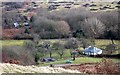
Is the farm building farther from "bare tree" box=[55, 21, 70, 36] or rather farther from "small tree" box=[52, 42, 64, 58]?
"bare tree" box=[55, 21, 70, 36]

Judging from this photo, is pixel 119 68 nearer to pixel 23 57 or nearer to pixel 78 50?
pixel 23 57

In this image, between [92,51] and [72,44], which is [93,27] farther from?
[92,51]

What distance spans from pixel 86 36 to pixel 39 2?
216 inches

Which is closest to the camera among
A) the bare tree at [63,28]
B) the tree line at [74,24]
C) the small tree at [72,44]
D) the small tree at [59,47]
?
the small tree at [59,47]

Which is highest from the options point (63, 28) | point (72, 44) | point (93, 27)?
point (93, 27)

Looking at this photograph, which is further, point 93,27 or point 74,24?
point 74,24

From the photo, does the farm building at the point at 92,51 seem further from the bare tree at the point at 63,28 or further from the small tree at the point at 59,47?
the bare tree at the point at 63,28

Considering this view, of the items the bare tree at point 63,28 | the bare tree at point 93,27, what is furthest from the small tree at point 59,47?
the bare tree at point 93,27

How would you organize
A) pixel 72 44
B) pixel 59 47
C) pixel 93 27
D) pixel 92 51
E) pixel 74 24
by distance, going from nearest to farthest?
pixel 92 51, pixel 59 47, pixel 72 44, pixel 93 27, pixel 74 24

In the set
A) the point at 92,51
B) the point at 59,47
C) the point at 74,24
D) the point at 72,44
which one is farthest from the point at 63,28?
the point at 92,51

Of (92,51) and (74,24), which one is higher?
(74,24)

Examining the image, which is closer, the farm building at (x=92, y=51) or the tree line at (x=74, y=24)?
the farm building at (x=92, y=51)

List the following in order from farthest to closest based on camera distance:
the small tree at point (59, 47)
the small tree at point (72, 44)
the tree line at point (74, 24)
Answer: the tree line at point (74, 24) < the small tree at point (72, 44) < the small tree at point (59, 47)

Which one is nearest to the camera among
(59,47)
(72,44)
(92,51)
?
(92,51)
